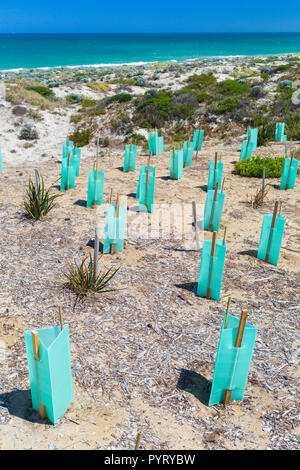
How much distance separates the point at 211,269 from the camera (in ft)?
15.2

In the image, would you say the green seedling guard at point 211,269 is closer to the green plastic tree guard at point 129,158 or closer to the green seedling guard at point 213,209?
the green seedling guard at point 213,209

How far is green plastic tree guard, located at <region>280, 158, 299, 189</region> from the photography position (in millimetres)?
Result: 8666

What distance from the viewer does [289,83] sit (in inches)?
835

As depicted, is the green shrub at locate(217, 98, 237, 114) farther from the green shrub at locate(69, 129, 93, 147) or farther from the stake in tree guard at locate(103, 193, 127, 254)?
the stake in tree guard at locate(103, 193, 127, 254)

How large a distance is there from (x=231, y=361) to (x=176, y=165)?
689 centimetres

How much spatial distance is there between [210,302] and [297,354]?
47.3 inches

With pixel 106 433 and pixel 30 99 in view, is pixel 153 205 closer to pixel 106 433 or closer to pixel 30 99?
pixel 106 433

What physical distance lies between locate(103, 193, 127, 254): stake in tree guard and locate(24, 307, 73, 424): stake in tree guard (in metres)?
2.76

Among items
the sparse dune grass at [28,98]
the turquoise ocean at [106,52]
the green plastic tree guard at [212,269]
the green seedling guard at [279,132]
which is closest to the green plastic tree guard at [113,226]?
the green plastic tree guard at [212,269]

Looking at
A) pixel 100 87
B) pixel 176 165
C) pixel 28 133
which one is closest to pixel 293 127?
pixel 176 165

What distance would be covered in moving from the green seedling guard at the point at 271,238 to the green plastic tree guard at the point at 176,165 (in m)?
4.23

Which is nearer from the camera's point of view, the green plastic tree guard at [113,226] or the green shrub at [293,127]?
the green plastic tree guard at [113,226]

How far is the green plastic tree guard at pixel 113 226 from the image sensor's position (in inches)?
221

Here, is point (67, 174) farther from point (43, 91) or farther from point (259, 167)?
point (43, 91)
